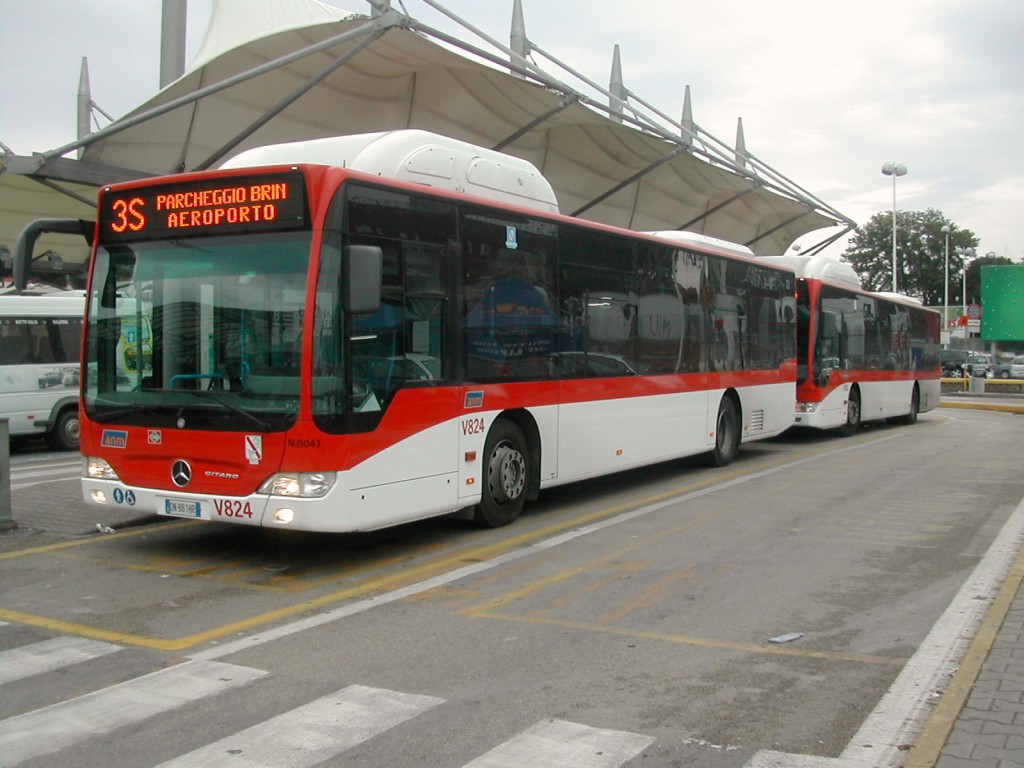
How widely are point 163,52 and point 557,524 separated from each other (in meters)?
18.2

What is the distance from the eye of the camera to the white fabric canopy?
2003 cm

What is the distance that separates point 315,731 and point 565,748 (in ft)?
3.79

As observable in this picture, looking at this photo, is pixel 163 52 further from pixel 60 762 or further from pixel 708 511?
pixel 60 762

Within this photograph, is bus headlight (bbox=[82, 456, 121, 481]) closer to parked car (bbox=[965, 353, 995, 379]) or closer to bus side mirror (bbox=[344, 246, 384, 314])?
bus side mirror (bbox=[344, 246, 384, 314])

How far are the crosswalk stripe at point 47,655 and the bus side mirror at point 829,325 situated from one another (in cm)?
1645

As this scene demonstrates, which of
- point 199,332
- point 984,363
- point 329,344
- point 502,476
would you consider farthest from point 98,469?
point 984,363

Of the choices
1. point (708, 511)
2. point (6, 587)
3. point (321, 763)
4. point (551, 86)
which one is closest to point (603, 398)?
point (708, 511)

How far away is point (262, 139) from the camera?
23.4 m

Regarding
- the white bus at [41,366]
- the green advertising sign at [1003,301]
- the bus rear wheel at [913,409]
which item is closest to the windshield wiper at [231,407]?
the white bus at [41,366]

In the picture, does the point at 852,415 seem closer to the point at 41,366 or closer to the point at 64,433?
the point at 64,433

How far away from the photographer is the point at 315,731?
15.9 ft

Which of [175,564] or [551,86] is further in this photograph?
[551,86]

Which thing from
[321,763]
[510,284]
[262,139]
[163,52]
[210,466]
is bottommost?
[321,763]

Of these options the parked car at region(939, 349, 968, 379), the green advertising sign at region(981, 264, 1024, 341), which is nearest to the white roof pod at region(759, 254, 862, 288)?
the green advertising sign at region(981, 264, 1024, 341)
